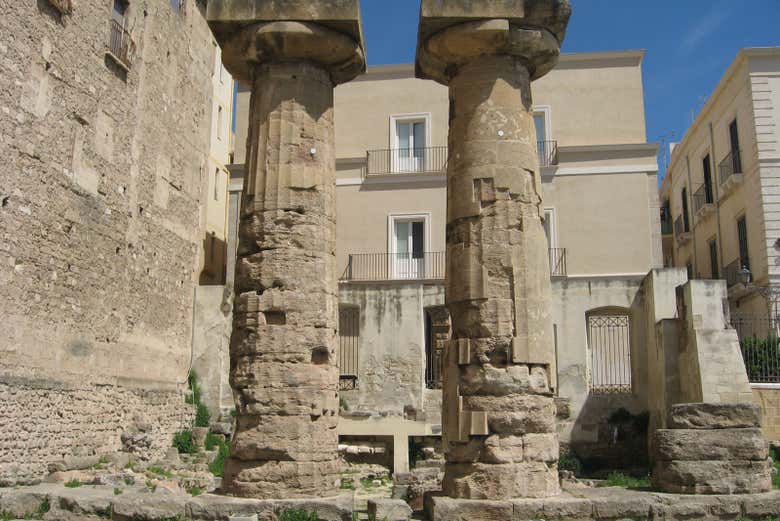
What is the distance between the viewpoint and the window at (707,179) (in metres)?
26.8

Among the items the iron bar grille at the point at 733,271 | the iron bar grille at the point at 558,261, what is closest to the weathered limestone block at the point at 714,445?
the iron bar grille at the point at 558,261

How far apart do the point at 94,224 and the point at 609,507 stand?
12.4 m

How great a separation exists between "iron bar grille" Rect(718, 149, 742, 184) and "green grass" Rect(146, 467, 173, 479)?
17.5m

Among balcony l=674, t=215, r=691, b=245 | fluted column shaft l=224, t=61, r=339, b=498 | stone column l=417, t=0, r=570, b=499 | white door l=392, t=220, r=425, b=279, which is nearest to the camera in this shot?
stone column l=417, t=0, r=570, b=499

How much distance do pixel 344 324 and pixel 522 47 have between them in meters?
13.1

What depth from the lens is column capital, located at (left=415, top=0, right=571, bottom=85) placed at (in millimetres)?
9148

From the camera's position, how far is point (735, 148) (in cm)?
2419

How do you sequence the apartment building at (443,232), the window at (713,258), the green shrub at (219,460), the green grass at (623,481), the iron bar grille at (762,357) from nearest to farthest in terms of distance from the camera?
the green grass at (623,481) → the green shrub at (219,460) → the iron bar grille at (762,357) → the apartment building at (443,232) → the window at (713,258)

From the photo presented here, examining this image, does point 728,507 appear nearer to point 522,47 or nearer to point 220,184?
point 522,47

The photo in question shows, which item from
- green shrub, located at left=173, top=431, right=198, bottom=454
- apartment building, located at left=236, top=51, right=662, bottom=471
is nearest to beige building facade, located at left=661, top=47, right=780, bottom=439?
apartment building, located at left=236, top=51, right=662, bottom=471

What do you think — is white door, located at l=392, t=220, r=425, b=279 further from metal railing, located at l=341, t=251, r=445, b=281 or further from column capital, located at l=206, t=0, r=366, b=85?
column capital, located at l=206, t=0, r=366, b=85

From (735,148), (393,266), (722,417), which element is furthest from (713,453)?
(735,148)

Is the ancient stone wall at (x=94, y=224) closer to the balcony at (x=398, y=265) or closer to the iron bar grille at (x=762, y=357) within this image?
the balcony at (x=398, y=265)

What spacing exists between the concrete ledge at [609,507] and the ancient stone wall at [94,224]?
9260mm
